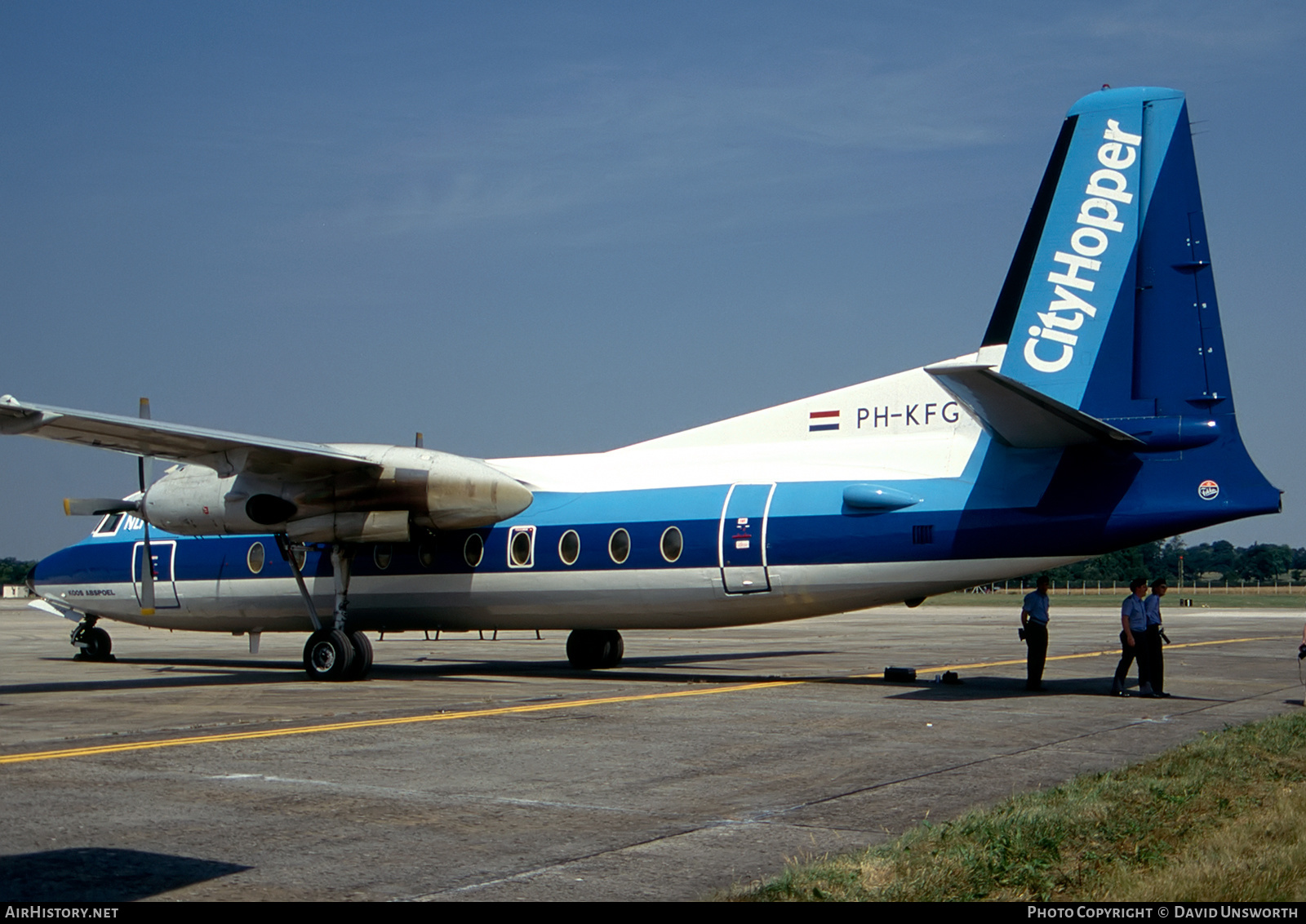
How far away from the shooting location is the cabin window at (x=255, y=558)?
73.8ft

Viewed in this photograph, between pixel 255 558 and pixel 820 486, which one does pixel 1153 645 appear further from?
pixel 255 558

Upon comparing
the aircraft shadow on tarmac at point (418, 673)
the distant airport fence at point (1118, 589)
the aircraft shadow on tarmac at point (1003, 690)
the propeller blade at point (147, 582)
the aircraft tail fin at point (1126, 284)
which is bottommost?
the distant airport fence at point (1118, 589)

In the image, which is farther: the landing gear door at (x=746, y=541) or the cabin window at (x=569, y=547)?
the cabin window at (x=569, y=547)

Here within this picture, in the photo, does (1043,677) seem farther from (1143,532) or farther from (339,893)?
(339,893)

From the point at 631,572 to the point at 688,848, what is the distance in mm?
11620

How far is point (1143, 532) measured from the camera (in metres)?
15.3

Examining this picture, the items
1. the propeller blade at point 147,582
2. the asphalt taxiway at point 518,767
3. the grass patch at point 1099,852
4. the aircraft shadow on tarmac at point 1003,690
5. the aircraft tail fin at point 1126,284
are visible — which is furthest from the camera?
the propeller blade at point 147,582

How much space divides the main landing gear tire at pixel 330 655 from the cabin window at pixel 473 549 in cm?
231

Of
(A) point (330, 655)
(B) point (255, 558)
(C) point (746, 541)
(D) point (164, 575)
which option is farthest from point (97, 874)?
(D) point (164, 575)

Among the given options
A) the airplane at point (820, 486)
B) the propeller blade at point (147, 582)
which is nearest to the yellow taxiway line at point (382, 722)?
the airplane at point (820, 486)

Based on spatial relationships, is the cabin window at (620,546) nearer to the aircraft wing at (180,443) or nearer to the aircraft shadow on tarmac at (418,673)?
the aircraft shadow on tarmac at (418,673)

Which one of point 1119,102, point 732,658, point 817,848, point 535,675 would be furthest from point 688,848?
point 732,658

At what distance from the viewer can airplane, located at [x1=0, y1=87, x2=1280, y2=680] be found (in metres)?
15.4

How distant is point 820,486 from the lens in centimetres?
1755
